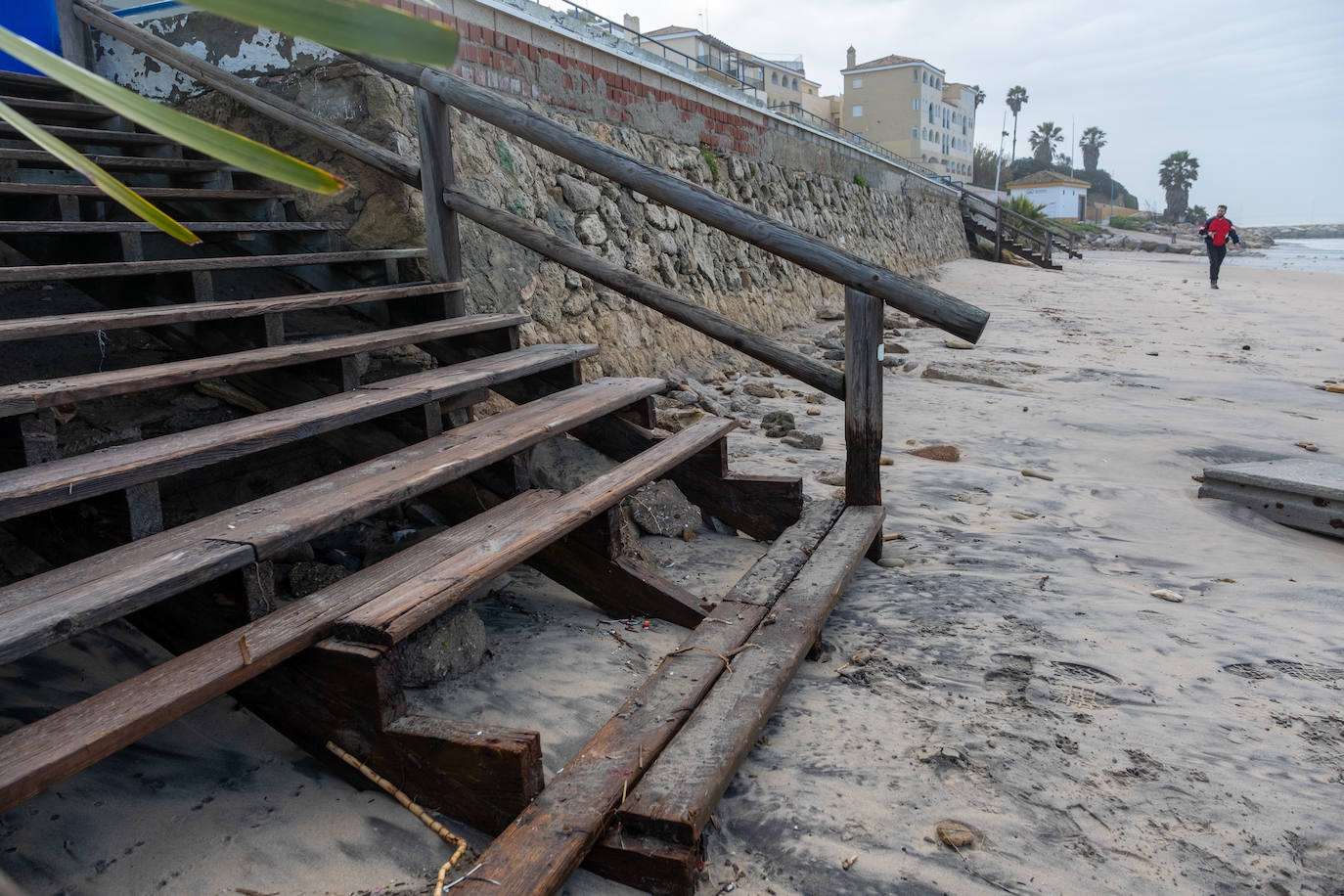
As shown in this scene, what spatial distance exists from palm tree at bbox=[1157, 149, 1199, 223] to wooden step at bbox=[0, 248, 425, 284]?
84049 millimetres

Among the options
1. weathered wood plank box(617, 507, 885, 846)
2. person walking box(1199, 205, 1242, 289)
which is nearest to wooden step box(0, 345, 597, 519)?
weathered wood plank box(617, 507, 885, 846)

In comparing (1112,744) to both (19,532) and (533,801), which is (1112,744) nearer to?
(533,801)

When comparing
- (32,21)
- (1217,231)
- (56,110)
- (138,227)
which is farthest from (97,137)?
(1217,231)

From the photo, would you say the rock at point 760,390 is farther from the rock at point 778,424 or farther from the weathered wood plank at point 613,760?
the weathered wood plank at point 613,760

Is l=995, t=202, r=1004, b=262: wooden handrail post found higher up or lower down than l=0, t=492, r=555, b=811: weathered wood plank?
higher up

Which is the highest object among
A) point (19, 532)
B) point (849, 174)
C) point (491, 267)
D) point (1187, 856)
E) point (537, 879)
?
point (849, 174)

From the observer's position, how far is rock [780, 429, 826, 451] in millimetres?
4406

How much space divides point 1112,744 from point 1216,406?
473 centimetres

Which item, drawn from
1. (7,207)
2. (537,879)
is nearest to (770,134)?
(7,207)

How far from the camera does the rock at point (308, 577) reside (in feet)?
8.07

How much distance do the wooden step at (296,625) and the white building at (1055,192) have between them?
236ft

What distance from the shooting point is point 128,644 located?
219 cm

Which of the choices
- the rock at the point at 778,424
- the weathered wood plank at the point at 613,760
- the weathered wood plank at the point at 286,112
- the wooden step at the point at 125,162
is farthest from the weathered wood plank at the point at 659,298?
the rock at the point at 778,424

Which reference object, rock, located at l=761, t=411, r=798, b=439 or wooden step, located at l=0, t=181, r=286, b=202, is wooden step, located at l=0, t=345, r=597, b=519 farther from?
rock, located at l=761, t=411, r=798, b=439
